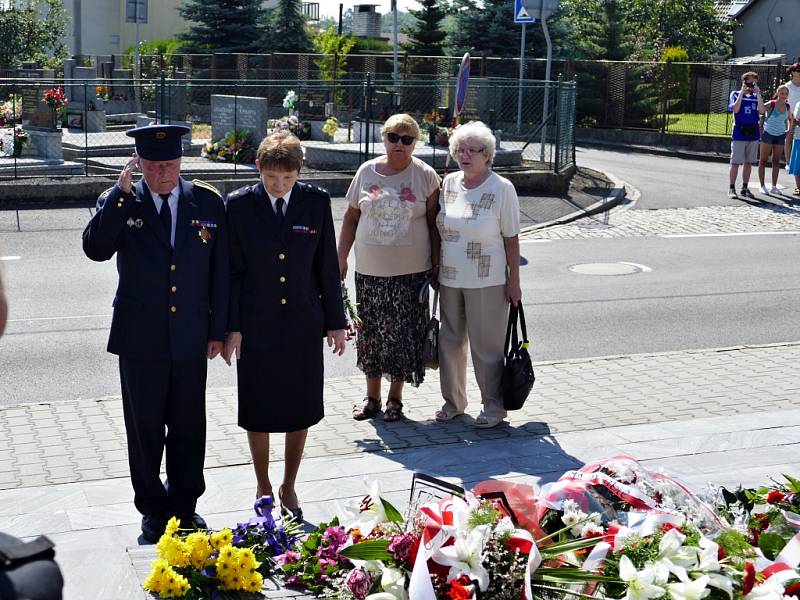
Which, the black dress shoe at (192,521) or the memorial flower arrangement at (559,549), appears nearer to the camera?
the memorial flower arrangement at (559,549)

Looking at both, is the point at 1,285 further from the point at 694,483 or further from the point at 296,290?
the point at 694,483

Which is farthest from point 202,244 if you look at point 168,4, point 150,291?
point 168,4

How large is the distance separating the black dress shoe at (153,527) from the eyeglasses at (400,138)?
2898 millimetres

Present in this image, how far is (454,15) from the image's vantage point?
129ft

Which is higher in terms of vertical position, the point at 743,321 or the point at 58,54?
the point at 58,54

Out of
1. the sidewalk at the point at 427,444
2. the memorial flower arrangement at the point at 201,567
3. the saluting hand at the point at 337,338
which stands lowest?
the sidewalk at the point at 427,444

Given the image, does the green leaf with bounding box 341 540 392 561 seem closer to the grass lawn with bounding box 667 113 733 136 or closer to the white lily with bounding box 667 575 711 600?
the white lily with bounding box 667 575 711 600

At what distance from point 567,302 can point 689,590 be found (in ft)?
27.9

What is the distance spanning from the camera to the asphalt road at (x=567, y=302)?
913 cm

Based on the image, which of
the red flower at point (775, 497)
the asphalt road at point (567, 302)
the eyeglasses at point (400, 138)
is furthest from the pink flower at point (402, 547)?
the asphalt road at point (567, 302)

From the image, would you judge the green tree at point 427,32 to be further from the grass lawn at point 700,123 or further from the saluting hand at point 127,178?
the saluting hand at point 127,178

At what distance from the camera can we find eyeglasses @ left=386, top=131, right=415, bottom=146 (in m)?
7.17

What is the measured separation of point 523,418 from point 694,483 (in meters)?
1.70

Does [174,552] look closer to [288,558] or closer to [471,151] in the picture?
[288,558]
